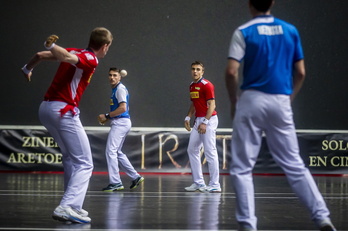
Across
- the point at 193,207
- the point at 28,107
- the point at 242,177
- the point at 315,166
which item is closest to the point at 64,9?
the point at 28,107

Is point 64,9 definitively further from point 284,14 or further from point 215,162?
point 215,162

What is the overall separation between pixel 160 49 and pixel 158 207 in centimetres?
768

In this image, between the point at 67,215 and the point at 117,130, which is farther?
the point at 117,130

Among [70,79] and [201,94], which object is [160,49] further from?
[70,79]

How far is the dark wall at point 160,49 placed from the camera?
559 inches

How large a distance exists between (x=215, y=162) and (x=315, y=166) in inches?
191

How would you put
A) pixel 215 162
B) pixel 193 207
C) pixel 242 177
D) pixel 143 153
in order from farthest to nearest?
pixel 143 153
pixel 215 162
pixel 193 207
pixel 242 177

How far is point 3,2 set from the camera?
14.2 metres

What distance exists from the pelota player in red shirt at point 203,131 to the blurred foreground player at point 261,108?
15.5ft

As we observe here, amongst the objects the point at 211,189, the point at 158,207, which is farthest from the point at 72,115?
the point at 211,189

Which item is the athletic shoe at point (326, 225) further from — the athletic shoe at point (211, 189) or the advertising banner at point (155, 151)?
the advertising banner at point (155, 151)

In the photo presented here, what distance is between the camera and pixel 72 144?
5.70m

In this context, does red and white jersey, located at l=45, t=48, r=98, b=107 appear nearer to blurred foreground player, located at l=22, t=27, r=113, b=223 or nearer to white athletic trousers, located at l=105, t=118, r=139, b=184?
blurred foreground player, located at l=22, t=27, r=113, b=223

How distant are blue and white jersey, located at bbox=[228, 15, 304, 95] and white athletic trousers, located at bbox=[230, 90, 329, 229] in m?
0.08
